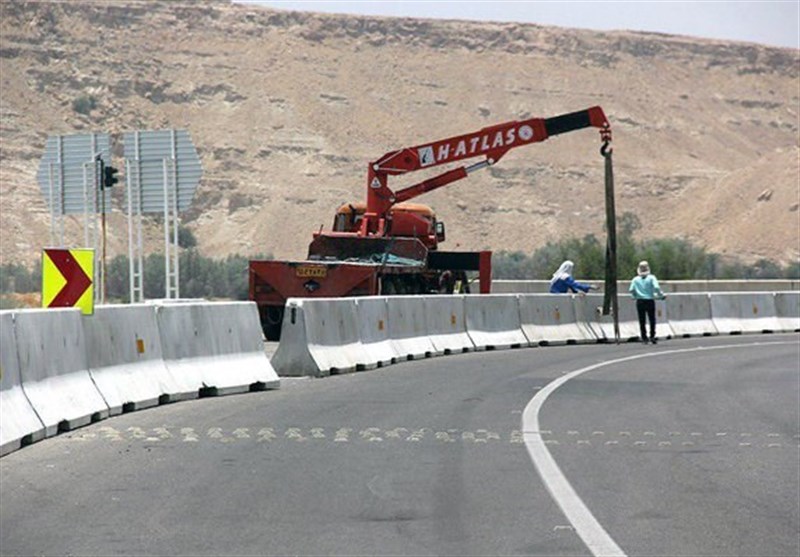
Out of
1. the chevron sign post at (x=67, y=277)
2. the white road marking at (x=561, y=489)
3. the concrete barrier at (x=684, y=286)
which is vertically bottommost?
the white road marking at (x=561, y=489)

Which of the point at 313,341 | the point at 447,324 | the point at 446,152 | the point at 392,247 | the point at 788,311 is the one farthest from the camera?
the point at 788,311

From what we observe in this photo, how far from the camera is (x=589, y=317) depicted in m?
36.0

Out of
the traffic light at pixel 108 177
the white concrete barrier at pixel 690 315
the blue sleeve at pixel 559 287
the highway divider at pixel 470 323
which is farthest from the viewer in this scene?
the traffic light at pixel 108 177

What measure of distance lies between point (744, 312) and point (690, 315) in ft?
10.1

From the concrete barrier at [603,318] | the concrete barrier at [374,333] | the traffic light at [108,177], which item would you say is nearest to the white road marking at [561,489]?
the concrete barrier at [374,333]

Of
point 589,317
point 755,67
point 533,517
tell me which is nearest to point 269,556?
point 533,517

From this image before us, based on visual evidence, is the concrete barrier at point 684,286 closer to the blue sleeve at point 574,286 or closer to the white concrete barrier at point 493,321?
the blue sleeve at point 574,286

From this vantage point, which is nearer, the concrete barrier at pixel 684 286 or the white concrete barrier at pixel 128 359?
the white concrete barrier at pixel 128 359

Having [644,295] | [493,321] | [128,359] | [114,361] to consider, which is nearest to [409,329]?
[493,321]

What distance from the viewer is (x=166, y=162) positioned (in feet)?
145

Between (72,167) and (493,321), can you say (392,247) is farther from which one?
(72,167)

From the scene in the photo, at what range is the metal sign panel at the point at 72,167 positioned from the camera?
45656 millimetres

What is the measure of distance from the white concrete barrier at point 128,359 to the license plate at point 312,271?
17.8 m

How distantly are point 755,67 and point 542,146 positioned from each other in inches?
1230
